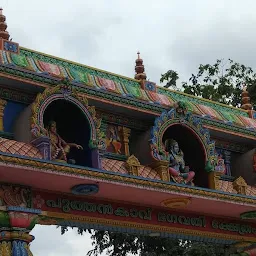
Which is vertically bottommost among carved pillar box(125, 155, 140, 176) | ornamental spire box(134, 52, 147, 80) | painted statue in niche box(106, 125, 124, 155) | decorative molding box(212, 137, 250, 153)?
carved pillar box(125, 155, 140, 176)

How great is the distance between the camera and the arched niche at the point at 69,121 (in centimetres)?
1012

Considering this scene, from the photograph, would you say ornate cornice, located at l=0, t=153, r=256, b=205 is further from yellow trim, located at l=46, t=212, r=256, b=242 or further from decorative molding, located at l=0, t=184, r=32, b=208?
yellow trim, located at l=46, t=212, r=256, b=242

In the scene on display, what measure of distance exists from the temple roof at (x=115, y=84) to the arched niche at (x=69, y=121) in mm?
349

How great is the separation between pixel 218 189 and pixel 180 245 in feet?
28.7

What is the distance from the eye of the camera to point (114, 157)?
11602mm

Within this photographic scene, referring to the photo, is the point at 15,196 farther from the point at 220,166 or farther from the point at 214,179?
the point at 220,166

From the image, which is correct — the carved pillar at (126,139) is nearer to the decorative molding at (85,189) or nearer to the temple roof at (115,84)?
the temple roof at (115,84)

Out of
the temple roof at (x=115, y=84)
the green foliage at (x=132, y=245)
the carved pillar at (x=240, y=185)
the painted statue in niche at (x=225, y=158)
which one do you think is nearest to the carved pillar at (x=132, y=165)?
the temple roof at (x=115, y=84)

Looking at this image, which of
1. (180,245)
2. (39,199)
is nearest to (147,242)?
(180,245)

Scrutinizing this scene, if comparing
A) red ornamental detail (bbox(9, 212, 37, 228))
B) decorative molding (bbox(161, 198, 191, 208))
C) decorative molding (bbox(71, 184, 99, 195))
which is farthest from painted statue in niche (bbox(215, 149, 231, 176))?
red ornamental detail (bbox(9, 212, 37, 228))

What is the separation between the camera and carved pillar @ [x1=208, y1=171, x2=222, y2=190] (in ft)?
39.4

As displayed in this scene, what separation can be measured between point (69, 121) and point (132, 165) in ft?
4.25

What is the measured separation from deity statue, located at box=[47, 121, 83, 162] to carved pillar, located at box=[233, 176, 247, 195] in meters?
3.27

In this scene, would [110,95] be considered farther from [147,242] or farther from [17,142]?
[147,242]
